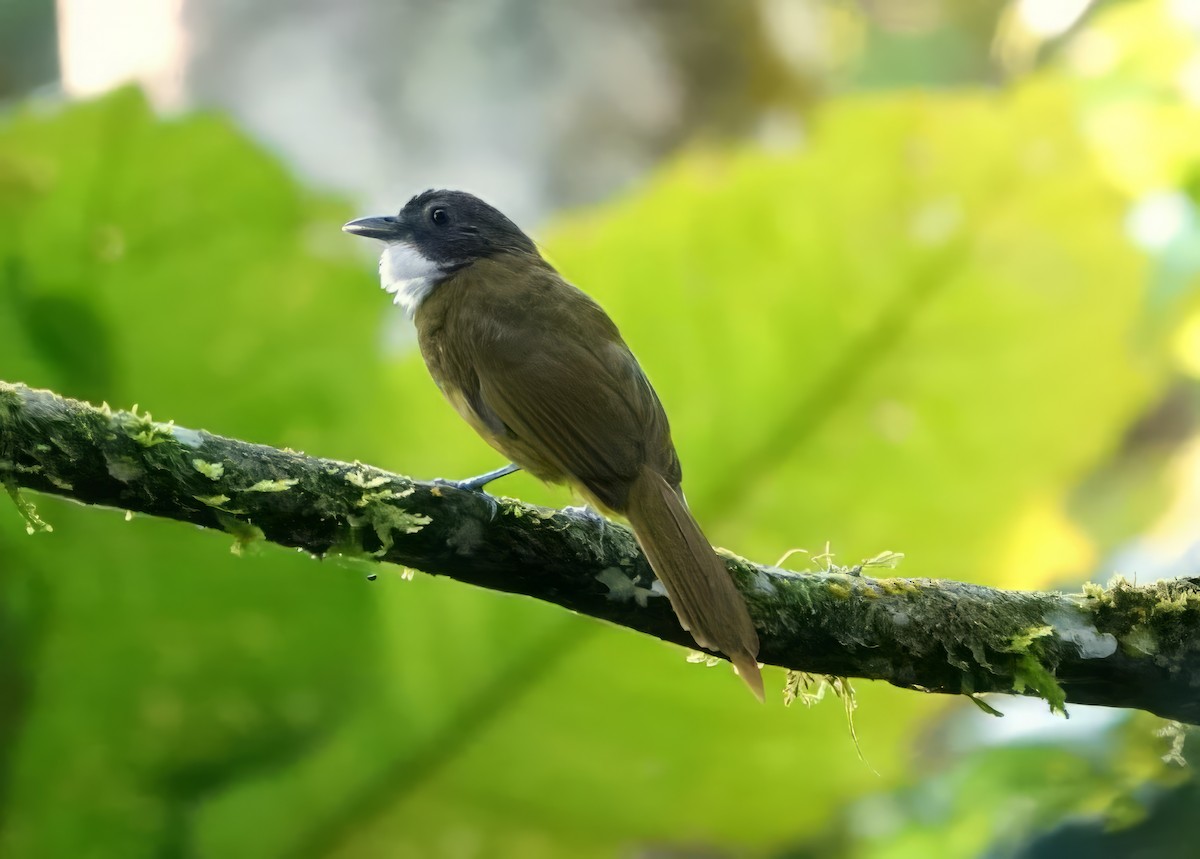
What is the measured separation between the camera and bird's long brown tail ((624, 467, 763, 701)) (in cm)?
138

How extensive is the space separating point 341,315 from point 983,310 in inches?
56.6

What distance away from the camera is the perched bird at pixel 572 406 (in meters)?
1.43

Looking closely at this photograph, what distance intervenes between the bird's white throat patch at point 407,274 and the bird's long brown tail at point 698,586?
897 mm

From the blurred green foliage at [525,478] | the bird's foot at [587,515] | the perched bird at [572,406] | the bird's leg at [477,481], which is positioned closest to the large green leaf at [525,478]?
the blurred green foliage at [525,478]

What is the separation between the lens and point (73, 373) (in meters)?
2.17

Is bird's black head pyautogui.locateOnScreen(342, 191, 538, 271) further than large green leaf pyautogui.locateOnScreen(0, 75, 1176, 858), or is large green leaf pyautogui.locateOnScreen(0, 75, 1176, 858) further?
bird's black head pyautogui.locateOnScreen(342, 191, 538, 271)

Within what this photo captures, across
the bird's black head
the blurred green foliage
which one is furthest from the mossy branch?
the bird's black head

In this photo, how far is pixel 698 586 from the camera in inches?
55.9

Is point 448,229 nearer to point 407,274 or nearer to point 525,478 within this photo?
point 407,274

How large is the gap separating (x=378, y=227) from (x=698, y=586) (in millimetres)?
1399

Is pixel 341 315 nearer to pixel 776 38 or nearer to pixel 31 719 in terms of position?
pixel 31 719

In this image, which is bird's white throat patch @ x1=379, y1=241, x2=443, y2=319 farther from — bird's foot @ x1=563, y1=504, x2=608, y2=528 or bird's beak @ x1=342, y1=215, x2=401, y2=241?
bird's foot @ x1=563, y1=504, x2=608, y2=528

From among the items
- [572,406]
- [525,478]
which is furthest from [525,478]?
[572,406]

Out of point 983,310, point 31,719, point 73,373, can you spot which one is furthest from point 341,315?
point 983,310
